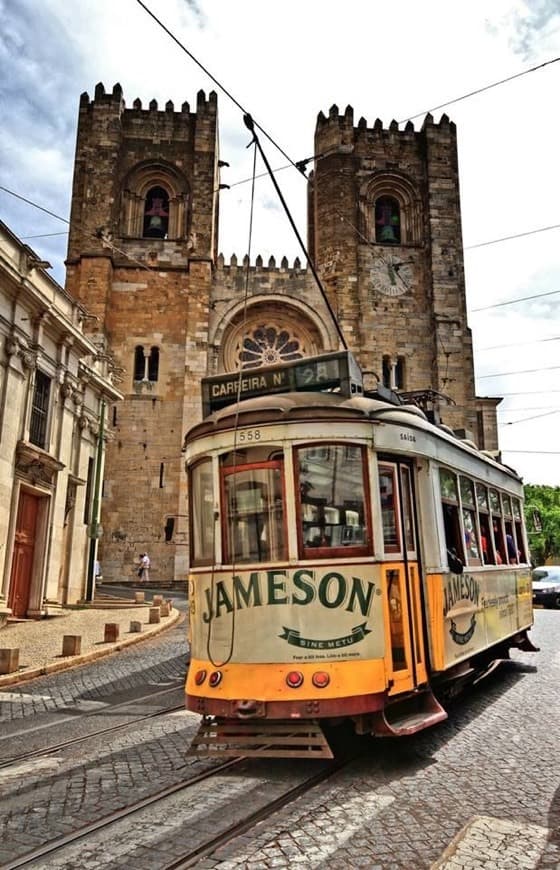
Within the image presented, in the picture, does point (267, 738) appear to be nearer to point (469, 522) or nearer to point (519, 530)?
point (469, 522)

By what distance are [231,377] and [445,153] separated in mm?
30265

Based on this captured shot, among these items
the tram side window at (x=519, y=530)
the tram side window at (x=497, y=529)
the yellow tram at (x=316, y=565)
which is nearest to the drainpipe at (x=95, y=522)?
the tram side window at (x=519, y=530)

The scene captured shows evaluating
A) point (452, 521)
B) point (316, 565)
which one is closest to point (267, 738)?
point (316, 565)

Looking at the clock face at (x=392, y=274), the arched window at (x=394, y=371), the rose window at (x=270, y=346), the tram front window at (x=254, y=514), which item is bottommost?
the tram front window at (x=254, y=514)

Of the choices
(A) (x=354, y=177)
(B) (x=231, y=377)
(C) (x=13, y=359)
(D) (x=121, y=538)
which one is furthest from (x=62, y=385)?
(A) (x=354, y=177)

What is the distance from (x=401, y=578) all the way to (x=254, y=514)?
1.27 meters

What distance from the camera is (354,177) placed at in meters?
31.8

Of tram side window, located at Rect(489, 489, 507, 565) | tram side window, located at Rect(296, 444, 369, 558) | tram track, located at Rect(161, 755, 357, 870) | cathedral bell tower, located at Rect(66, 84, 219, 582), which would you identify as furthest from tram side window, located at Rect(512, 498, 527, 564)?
cathedral bell tower, located at Rect(66, 84, 219, 582)

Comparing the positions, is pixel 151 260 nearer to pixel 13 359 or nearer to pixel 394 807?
pixel 13 359

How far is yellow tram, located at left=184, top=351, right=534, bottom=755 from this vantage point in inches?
191

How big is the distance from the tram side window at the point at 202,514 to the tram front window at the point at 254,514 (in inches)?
7.7

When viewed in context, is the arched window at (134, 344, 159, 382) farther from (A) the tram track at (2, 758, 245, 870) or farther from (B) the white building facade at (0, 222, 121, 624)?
(A) the tram track at (2, 758, 245, 870)

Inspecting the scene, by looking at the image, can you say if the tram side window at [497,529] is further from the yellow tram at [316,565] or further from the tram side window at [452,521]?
the yellow tram at [316,565]

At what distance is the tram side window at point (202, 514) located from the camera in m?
5.52
